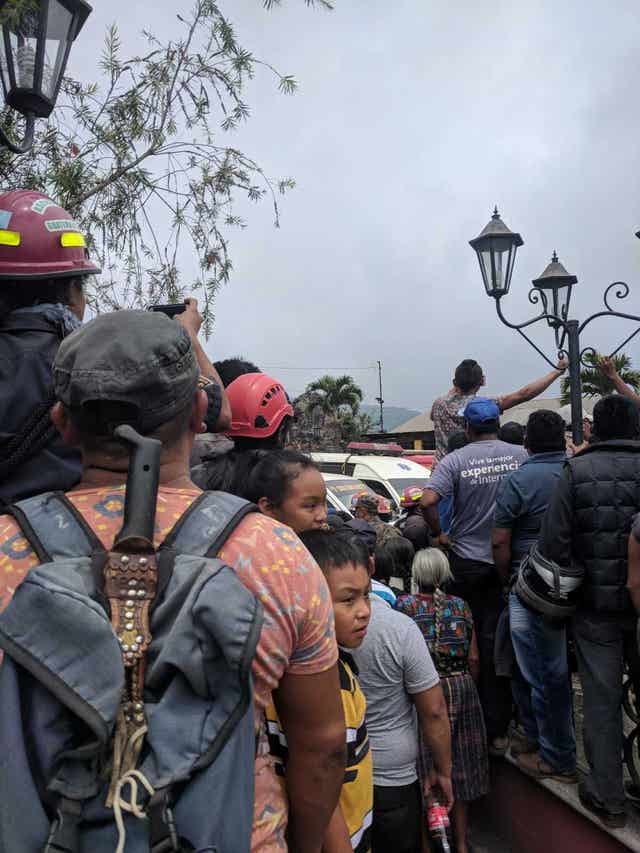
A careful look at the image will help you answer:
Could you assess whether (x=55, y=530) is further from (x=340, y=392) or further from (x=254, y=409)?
(x=340, y=392)

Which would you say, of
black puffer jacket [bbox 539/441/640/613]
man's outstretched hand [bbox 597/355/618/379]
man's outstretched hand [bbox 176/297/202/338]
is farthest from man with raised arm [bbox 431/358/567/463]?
man's outstretched hand [bbox 176/297/202/338]

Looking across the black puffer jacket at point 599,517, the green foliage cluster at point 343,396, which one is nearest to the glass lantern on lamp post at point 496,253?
the black puffer jacket at point 599,517

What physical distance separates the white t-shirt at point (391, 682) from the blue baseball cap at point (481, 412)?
2154 millimetres

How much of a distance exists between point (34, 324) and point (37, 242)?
28 centimetres

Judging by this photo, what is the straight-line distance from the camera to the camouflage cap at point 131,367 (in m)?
1.38

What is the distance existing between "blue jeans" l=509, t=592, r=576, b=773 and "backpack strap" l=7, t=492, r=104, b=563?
3428 millimetres

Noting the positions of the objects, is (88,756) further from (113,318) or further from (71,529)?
(113,318)

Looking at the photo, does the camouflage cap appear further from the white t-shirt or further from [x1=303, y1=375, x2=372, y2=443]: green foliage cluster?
[x1=303, y1=375, x2=372, y2=443]: green foliage cluster

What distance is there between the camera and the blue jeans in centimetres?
432

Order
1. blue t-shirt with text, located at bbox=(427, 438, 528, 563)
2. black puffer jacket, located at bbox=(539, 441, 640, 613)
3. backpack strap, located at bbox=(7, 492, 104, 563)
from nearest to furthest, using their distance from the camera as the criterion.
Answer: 1. backpack strap, located at bbox=(7, 492, 104, 563)
2. black puffer jacket, located at bbox=(539, 441, 640, 613)
3. blue t-shirt with text, located at bbox=(427, 438, 528, 563)

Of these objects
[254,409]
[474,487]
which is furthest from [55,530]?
[474,487]

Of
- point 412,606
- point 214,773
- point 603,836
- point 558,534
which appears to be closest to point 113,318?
point 214,773

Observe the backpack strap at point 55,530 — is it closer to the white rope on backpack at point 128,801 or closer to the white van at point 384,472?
the white rope on backpack at point 128,801

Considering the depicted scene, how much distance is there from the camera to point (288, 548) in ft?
4.68
